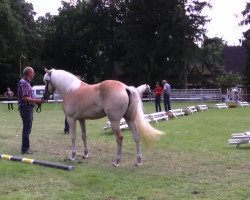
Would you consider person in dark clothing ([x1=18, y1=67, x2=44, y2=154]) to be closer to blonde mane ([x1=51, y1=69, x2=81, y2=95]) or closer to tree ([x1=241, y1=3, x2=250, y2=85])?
blonde mane ([x1=51, y1=69, x2=81, y2=95])

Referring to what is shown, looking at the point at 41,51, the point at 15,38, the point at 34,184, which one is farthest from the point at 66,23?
the point at 34,184

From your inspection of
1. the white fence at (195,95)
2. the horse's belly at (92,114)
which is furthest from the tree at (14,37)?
the horse's belly at (92,114)

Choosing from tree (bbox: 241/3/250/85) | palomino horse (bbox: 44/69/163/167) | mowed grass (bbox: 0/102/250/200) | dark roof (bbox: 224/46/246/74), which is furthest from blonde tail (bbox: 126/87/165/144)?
dark roof (bbox: 224/46/246/74)

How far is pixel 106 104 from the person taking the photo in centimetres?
1007

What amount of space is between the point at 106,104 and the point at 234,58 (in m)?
75.2

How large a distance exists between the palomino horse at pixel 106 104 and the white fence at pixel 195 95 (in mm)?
39133

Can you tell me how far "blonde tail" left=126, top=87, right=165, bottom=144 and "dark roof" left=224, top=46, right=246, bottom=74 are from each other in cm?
7245

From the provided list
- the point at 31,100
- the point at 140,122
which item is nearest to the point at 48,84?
the point at 31,100

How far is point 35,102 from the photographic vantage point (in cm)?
1126

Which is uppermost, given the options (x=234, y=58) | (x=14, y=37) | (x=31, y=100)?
(x=14, y=37)

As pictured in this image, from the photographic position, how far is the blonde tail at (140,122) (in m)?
10.1

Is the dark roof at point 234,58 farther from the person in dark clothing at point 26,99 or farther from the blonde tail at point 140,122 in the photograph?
the blonde tail at point 140,122

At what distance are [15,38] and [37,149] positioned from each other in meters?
52.9

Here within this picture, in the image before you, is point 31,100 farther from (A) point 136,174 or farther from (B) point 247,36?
(B) point 247,36
